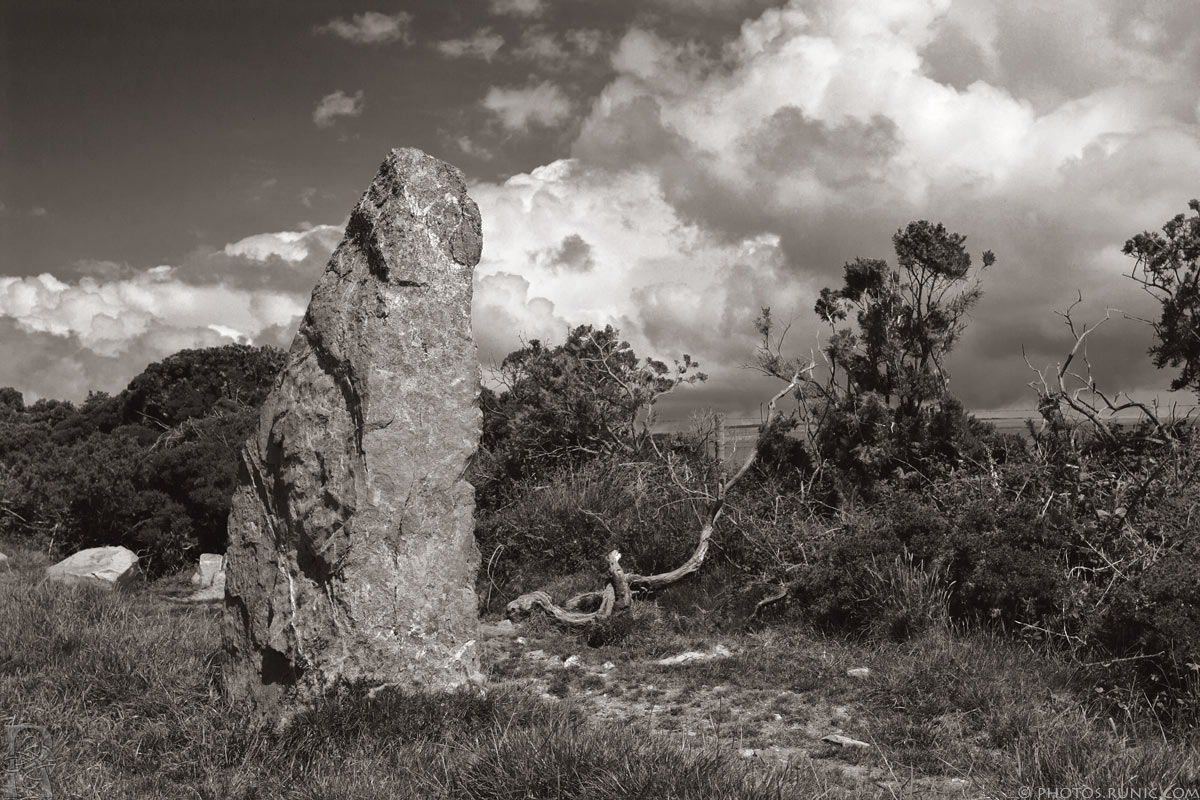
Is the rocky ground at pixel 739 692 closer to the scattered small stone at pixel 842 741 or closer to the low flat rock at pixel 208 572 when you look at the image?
the scattered small stone at pixel 842 741

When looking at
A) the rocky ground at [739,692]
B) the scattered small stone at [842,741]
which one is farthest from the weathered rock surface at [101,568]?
the scattered small stone at [842,741]

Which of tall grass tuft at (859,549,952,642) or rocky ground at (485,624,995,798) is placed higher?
tall grass tuft at (859,549,952,642)

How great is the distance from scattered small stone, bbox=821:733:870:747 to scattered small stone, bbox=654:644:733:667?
2192 mm

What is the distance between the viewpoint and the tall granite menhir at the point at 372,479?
5680 millimetres

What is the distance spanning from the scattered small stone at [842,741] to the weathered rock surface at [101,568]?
8212 millimetres

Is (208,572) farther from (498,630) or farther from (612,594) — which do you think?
(612,594)

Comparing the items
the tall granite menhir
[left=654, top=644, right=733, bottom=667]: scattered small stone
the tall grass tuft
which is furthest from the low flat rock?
the tall grass tuft

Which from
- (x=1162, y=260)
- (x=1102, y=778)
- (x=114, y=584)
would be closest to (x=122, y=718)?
(x=1102, y=778)

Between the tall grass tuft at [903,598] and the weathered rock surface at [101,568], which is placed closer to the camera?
the tall grass tuft at [903,598]

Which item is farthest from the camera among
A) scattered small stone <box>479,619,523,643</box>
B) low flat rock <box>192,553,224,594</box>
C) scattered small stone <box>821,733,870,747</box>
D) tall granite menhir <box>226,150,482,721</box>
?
low flat rock <box>192,553,224,594</box>

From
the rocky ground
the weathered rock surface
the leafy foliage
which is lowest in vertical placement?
the rocky ground

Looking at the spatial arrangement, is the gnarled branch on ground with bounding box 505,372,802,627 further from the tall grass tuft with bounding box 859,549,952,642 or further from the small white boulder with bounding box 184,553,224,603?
the small white boulder with bounding box 184,553,224,603

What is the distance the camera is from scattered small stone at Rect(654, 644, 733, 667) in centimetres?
817

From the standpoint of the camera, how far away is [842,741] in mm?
5902
